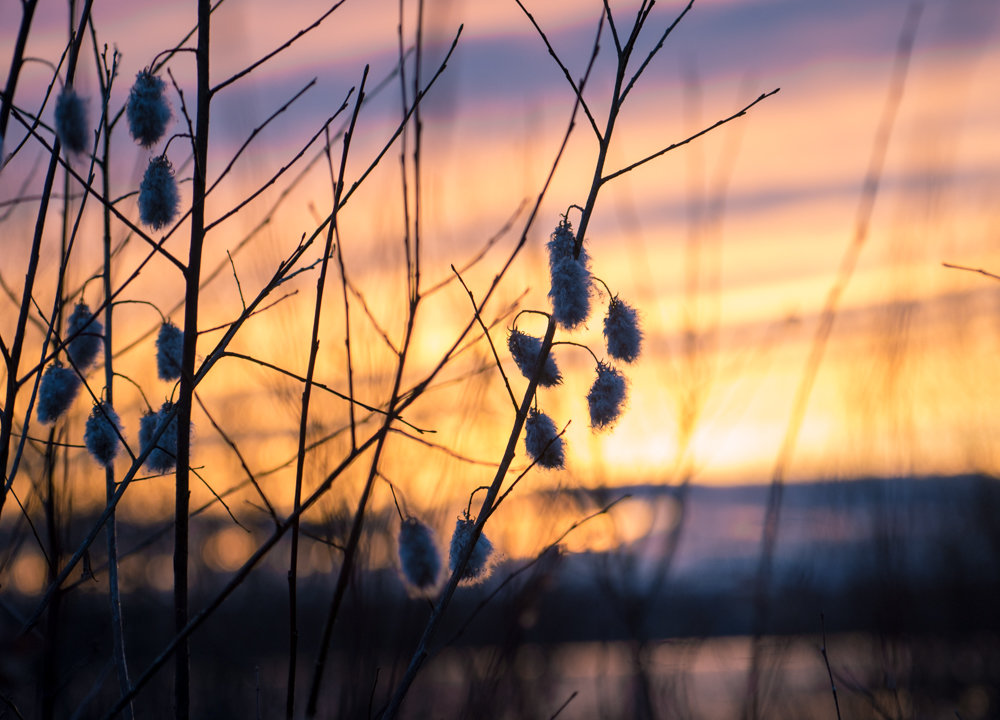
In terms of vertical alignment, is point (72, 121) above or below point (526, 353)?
above

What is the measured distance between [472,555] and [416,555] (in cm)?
17

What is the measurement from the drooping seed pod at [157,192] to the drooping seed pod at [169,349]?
269 millimetres

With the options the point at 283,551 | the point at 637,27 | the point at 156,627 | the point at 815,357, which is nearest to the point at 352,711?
the point at 815,357

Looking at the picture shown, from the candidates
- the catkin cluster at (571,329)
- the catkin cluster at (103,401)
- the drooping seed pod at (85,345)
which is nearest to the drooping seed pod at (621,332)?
the catkin cluster at (571,329)

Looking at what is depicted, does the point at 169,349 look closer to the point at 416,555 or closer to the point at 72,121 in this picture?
the point at 72,121

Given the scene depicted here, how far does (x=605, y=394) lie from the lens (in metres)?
1.87

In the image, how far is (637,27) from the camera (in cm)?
148

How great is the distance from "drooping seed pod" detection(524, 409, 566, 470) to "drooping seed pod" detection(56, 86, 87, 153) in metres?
1.24

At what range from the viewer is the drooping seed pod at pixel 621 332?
187 centimetres

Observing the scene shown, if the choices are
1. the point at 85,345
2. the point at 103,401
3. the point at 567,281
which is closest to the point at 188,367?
the point at 103,401

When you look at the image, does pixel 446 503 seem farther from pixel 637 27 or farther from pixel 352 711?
pixel 637 27

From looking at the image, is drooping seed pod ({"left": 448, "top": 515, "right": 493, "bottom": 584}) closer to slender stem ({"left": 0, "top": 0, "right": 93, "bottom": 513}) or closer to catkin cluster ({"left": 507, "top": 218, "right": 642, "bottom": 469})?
catkin cluster ({"left": 507, "top": 218, "right": 642, "bottom": 469})

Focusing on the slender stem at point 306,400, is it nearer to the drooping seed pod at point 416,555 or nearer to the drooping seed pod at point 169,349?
the drooping seed pod at point 416,555

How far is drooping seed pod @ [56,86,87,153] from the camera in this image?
5.98ft
